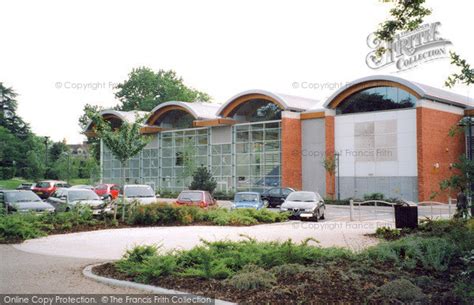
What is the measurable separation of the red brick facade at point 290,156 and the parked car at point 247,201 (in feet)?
55.4

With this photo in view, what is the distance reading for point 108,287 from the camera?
8.24 m

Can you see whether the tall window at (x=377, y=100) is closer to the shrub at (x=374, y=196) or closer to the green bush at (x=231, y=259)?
the shrub at (x=374, y=196)

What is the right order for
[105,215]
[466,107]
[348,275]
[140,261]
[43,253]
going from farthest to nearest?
[466,107]
[105,215]
[43,253]
[140,261]
[348,275]

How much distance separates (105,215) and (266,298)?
14079 millimetres

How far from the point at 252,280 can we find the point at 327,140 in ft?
116

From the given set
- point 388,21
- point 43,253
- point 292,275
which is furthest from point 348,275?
point 43,253

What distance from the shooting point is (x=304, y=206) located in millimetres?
23797

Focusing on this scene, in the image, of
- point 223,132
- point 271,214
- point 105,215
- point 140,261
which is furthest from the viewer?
point 223,132

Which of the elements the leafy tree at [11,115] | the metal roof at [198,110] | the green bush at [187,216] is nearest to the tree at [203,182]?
the metal roof at [198,110]

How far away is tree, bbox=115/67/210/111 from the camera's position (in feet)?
268

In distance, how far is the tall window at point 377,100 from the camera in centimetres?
3916

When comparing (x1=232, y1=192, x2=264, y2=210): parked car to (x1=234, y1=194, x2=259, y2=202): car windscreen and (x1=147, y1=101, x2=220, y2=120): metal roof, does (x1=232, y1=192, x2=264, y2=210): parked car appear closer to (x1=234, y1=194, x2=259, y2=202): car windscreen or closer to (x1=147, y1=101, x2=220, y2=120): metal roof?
(x1=234, y1=194, x2=259, y2=202): car windscreen

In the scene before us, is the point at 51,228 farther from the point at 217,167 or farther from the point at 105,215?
the point at 217,167

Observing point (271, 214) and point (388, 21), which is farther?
point (271, 214)
